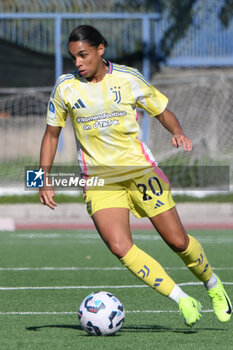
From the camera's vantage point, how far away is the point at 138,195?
6.87 m

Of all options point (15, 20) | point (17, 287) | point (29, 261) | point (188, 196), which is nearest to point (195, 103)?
point (188, 196)

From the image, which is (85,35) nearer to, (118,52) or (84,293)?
(84,293)

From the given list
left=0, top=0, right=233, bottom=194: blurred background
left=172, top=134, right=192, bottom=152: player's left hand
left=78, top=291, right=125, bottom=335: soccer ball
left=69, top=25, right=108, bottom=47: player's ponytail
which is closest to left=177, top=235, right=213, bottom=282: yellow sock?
left=78, top=291, right=125, bottom=335: soccer ball

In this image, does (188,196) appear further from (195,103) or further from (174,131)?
(174,131)

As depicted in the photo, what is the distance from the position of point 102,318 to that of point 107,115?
1505 millimetres

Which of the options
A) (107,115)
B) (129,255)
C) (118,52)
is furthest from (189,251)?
(118,52)

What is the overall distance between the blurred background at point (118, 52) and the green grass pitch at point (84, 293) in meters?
6.82

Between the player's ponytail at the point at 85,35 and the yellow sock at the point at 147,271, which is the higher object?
the player's ponytail at the point at 85,35

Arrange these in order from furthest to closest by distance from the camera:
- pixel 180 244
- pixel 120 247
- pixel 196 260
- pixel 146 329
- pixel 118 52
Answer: pixel 118 52 → pixel 146 329 → pixel 196 260 → pixel 180 244 → pixel 120 247

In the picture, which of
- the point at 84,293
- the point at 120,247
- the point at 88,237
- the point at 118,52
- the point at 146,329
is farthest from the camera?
the point at 118,52

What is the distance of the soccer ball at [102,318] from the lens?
6754 mm

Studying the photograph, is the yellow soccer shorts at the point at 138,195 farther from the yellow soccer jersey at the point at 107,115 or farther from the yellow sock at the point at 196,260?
the yellow sock at the point at 196,260

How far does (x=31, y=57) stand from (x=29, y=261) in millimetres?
15273

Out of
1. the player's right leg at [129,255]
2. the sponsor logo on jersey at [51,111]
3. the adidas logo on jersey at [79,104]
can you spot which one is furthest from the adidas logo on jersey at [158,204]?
the sponsor logo on jersey at [51,111]
